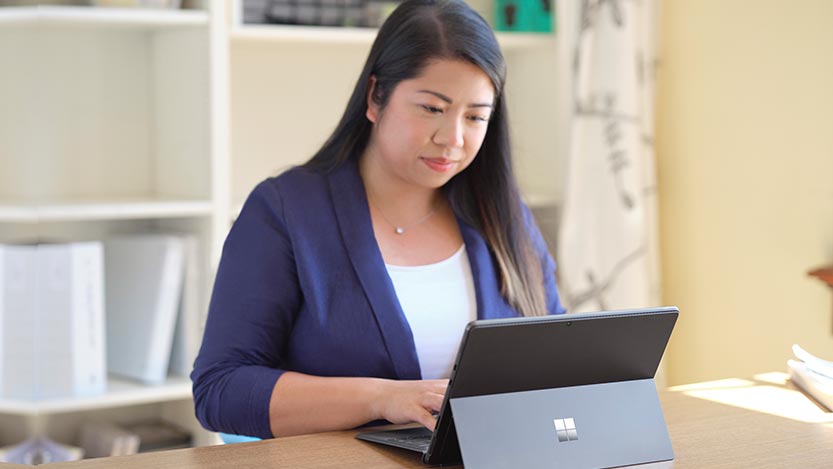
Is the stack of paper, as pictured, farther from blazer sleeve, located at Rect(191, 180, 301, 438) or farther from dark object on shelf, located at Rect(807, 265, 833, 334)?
dark object on shelf, located at Rect(807, 265, 833, 334)

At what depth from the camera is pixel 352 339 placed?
1717mm

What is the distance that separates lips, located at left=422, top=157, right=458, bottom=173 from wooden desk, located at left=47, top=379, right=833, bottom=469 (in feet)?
1.62

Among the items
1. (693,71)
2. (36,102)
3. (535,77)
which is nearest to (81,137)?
(36,102)

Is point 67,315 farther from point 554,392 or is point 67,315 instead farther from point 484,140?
point 554,392

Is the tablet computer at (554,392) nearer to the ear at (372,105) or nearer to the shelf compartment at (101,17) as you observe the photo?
the ear at (372,105)

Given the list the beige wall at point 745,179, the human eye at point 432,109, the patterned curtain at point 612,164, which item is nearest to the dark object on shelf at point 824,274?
the beige wall at point 745,179

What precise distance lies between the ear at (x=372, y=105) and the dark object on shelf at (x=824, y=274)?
114cm

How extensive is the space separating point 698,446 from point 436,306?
0.55 meters

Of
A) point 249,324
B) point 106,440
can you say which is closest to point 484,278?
point 249,324

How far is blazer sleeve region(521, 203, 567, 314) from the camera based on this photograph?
2.00 m

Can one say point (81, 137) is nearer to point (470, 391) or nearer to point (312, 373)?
point (312, 373)

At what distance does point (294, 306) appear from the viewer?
1731 mm

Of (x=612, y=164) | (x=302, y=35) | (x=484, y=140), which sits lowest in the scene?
(x=612, y=164)

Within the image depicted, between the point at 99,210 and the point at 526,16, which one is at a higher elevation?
the point at 526,16
